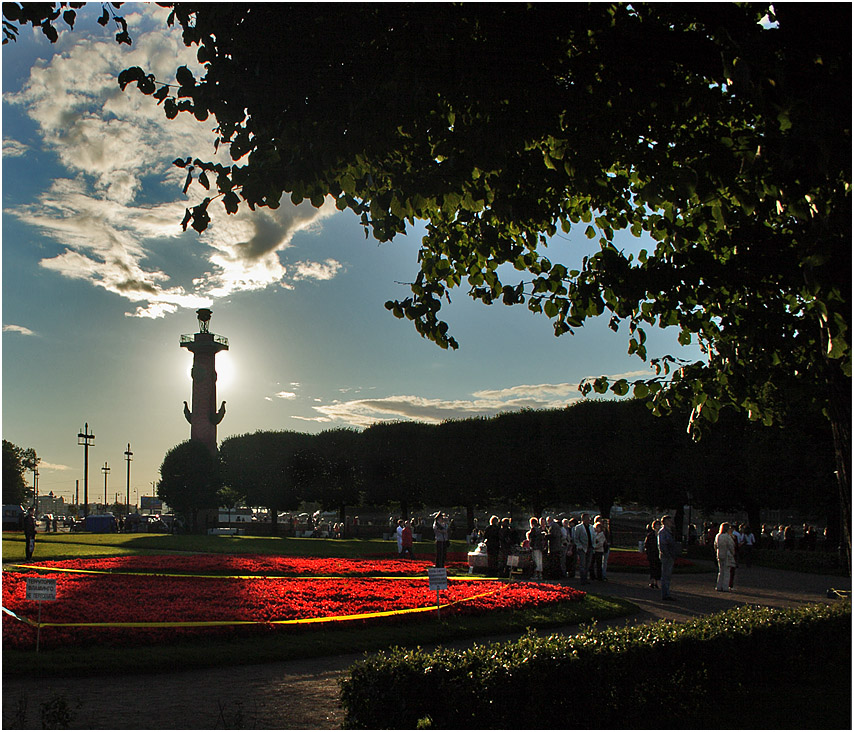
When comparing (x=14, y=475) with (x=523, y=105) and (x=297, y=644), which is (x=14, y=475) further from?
(x=523, y=105)

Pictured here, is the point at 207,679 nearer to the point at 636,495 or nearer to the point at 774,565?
the point at 774,565

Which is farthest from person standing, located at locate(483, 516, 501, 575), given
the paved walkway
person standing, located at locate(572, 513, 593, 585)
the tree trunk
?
the tree trunk

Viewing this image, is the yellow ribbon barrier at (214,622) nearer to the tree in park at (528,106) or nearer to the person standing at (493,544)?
the tree in park at (528,106)

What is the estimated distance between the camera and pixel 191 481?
177 ft

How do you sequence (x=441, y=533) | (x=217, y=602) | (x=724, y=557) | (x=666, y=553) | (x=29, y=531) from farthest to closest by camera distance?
(x=29, y=531) < (x=441, y=533) < (x=724, y=557) < (x=666, y=553) < (x=217, y=602)

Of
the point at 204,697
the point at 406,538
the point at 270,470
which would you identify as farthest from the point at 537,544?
the point at 270,470

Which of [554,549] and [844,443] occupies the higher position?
[844,443]

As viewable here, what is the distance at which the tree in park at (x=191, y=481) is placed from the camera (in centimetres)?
5422

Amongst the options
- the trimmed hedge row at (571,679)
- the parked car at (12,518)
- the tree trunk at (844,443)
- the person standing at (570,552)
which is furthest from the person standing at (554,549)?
the parked car at (12,518)

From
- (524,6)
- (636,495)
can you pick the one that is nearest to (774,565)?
(636,495)

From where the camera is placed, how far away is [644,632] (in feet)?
27.9

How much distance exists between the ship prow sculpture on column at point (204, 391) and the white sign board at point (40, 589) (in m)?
48.3

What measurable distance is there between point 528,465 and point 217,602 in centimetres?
3942

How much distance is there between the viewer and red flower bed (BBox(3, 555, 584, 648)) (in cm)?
1106
